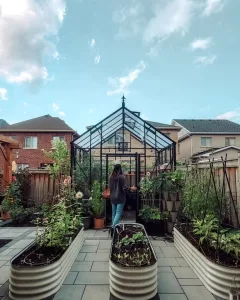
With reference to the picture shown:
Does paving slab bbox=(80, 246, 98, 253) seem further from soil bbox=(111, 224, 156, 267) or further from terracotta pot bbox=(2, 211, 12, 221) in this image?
terracotta pot bbox=(2, 211, 12, 221)

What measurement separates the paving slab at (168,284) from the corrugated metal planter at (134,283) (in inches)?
9.9

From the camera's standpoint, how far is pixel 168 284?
2.49 m

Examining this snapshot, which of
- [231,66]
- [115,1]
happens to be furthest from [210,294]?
[231,66]

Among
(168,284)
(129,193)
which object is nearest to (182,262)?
(168,284)

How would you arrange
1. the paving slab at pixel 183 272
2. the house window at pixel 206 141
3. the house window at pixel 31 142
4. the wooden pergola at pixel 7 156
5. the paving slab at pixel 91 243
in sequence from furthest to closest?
the house window at pixel 206 141 < the house window at pixel 31 142 < the wooden pergola at pixel 7 156 < the paving slab at pixel 91 243 < the paving slab at pixel 183 272

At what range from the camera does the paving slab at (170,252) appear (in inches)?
136

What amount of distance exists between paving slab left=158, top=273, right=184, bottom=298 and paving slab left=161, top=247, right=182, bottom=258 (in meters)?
0.72

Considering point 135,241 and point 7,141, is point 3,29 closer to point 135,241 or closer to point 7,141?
point 7,141

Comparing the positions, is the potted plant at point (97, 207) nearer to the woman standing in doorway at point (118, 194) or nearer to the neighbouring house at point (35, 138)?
the woman standing in doorway at point (118, 194)

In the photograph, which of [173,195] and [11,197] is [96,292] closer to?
[173,195]

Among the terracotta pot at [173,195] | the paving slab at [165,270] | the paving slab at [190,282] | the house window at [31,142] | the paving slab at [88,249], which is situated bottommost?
the paving slab at [88,249]

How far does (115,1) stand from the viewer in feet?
20.4

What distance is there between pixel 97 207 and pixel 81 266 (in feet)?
7.28


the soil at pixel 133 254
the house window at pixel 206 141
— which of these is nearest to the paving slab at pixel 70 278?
the soil at pixel 133 254
